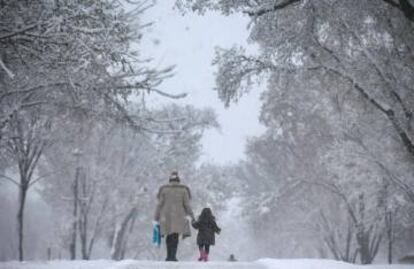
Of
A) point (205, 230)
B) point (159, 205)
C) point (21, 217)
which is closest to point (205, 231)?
point (205, 230)

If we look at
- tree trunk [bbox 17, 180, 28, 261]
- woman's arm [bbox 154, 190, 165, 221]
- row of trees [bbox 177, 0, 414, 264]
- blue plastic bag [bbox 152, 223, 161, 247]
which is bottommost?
blue plastic bag [bbox 152, 223, 161, 247]

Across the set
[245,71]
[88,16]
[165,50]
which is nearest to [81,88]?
[165,50]

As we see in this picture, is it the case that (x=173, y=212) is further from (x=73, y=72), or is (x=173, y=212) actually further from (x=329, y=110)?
(x=329, y=110)

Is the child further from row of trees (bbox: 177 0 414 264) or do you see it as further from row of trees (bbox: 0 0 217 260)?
row of trees (bbox: 177 0 414 264)

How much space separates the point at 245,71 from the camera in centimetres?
1647

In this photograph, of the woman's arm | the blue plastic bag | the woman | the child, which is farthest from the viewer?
the child

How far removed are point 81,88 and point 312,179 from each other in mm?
22667

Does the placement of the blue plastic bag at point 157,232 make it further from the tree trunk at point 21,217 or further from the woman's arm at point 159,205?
the tree trunk at point 21,217

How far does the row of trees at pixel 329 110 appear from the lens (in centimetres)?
1516

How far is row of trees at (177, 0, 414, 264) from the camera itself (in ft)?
49.8

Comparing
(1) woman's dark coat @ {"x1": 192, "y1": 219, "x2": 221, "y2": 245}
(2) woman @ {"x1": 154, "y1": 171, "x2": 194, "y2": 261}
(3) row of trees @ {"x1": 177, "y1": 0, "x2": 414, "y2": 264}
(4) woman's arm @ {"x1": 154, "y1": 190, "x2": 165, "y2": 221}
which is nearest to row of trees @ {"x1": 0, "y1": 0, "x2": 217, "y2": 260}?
(2) woman @ {"x1": 154, "y1": 171, "x2": 194, "y2": 261}

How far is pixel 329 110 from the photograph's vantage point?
28.6 m

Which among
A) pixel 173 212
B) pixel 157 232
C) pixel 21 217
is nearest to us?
pixel 173 212

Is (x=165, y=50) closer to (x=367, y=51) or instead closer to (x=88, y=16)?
(x=88, y=16)
